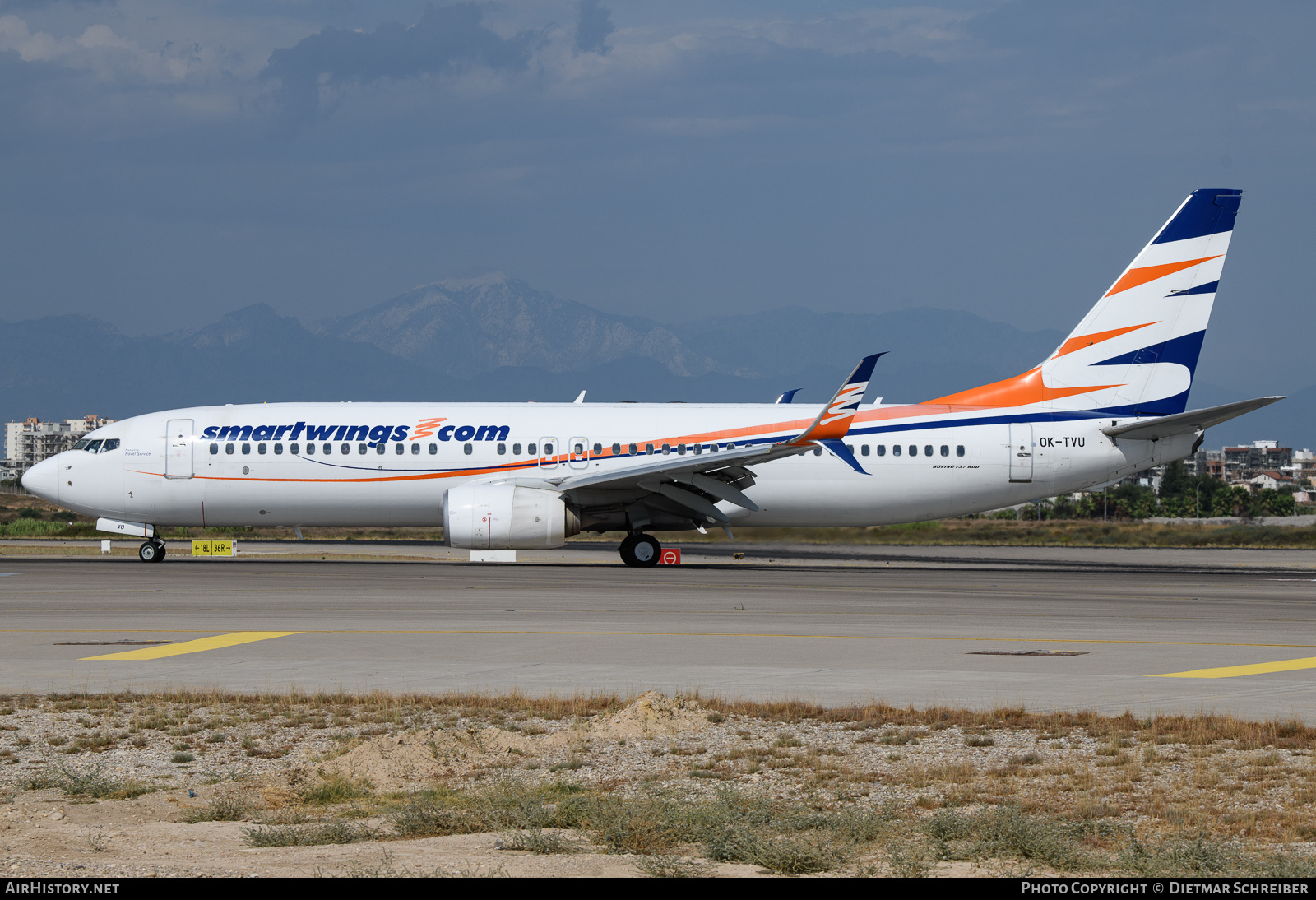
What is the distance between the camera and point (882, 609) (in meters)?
21.7

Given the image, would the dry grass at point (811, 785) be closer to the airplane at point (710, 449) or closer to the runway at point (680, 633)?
the runway at point (680, 633)

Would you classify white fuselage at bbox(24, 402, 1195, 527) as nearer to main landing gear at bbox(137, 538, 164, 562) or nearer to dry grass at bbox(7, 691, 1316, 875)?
main landing gear at bbox(137, 538, 164, 562)

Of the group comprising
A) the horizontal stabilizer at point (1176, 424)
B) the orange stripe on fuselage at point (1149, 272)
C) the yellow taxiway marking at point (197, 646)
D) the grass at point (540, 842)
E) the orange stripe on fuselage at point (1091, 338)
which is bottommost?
the grass at point (540, 842)

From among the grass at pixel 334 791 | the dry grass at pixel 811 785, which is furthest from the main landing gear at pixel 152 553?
the grass at pixel 334 791

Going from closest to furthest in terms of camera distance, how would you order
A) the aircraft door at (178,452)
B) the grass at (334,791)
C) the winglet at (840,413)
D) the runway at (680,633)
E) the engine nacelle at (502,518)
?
1. the grass at (334,791)
2. the runway at (680,633)
3. the winglet at (840,413)
4. the engine nacelle at (502,518)
5. the aircraft door at (178,452)

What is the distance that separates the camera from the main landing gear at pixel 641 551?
1292 inches

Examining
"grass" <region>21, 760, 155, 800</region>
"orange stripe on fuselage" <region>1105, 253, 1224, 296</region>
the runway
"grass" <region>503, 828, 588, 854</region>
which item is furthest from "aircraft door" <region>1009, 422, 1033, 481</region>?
"grass" <region>503, 828, 588, 854</region>

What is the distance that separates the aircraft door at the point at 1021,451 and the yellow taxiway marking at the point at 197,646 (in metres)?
22.7

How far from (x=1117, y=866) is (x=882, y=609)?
14.9 m

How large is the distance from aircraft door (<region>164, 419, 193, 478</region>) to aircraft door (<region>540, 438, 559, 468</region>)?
930 cm

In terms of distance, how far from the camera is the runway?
13555mm

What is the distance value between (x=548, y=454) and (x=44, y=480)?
1372cm

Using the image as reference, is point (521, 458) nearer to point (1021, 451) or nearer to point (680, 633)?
point (1021, 451)

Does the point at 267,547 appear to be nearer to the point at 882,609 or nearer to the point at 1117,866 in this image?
the point at 882,609
